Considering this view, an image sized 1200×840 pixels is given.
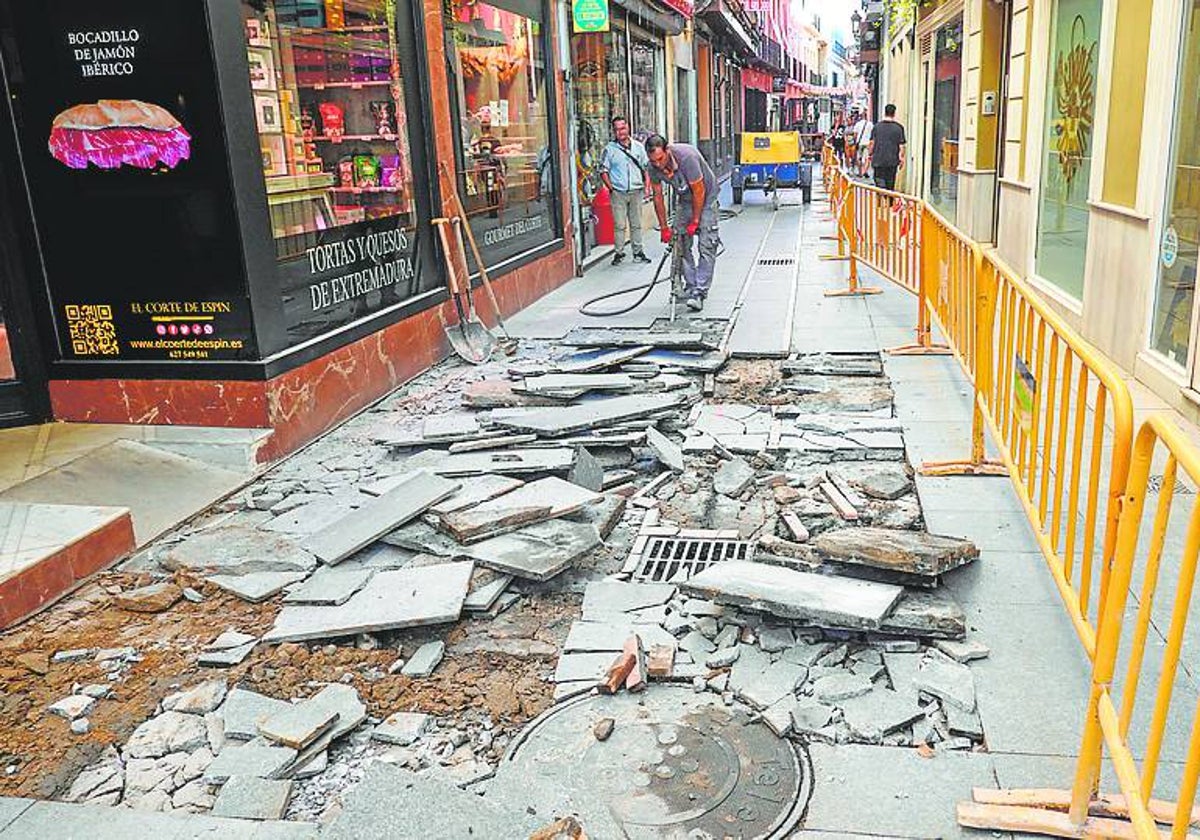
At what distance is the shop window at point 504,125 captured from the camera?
9.86 meters

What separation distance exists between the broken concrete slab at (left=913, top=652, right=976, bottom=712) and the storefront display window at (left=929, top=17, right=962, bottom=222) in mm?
14121

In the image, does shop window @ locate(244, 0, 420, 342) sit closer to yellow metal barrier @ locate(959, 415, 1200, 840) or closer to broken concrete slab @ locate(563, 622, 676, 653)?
broken concrete slab @ locate(563, 622, 676, 653)

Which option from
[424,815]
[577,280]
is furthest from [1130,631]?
[577,280]

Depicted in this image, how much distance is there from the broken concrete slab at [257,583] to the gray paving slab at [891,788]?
2602 millimetres

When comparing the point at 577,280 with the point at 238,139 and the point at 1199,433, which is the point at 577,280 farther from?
the point at 1199,433

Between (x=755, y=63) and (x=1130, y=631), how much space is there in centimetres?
3936

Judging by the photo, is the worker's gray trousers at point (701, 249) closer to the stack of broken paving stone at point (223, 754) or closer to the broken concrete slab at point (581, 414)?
the broken concrete slab at point (581, 414)

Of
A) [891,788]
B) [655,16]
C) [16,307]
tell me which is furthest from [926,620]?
[655,16]

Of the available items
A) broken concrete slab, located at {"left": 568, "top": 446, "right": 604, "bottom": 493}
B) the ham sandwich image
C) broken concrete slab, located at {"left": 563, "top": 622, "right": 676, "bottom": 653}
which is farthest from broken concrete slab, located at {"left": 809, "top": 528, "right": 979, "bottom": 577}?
the ham sandwich image

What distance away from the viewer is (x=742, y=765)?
126 inches

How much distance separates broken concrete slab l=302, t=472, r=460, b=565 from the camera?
4863 mm

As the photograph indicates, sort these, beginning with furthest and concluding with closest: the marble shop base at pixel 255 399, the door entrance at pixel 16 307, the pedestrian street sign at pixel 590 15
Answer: the pedestrian street sign at pixel 590 15 < the marble shop base at pixel 255 399 < the door entrance at pixel 16 307

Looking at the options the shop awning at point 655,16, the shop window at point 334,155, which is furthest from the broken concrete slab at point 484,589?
the shop awning at point 655,16

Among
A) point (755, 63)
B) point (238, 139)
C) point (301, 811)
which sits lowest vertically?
point (301, 811)
